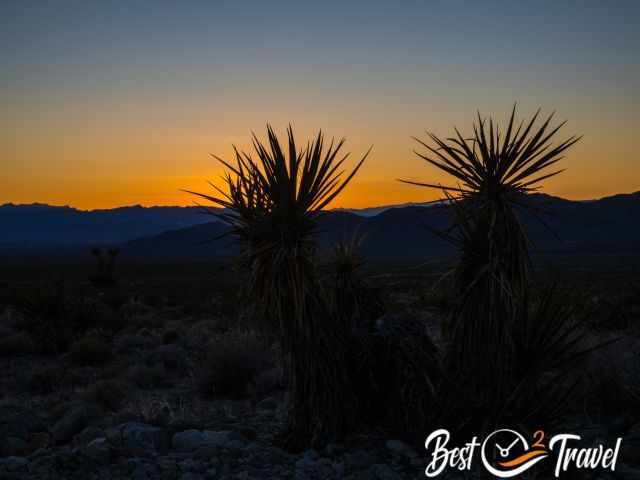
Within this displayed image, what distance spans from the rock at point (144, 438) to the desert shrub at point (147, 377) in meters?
5.48

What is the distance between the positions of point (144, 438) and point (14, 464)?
1199 mm

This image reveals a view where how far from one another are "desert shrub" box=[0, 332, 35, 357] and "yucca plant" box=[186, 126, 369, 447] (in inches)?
435

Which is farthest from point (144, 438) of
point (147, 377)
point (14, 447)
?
point (147, 377)

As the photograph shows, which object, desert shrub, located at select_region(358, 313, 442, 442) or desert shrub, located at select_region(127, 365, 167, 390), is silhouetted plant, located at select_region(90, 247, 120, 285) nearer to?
desert shrub, located at select_region(127, 365, 167, 390)

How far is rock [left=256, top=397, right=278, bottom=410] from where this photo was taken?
28.6 ft

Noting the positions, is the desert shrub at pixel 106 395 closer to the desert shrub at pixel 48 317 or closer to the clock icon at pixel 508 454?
the desert shrub at pixel 48 317

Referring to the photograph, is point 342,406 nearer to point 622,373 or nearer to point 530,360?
point 530,360

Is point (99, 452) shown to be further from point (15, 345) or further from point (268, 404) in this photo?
point (15, 345)

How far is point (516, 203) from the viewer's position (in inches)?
211

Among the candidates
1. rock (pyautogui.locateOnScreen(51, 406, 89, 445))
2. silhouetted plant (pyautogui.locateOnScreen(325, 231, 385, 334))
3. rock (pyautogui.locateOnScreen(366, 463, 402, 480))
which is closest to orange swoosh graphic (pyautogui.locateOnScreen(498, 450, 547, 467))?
rock (pyautogui.locateOnScreen(366, 463, 402, 480))

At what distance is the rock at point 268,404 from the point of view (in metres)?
8.71

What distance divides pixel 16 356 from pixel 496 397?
507 inches

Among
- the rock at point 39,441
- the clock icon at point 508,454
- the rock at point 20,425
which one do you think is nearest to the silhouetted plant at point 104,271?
the rock at point 20,425

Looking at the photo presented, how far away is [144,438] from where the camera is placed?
5879 millimetres
